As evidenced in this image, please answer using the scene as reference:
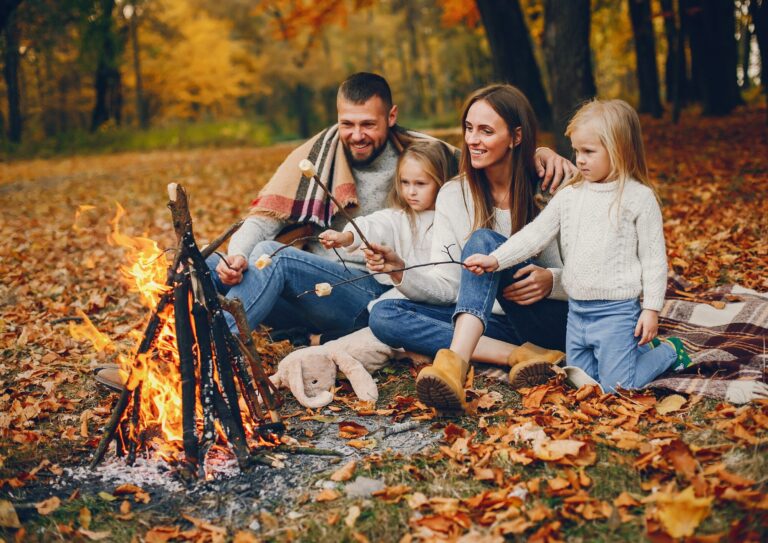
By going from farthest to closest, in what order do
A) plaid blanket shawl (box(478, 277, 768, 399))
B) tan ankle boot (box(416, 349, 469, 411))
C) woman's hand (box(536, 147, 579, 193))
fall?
woman's hand (box(536, 147, 579, 193)) → plaid blanket shawl (box(478, 277, 768, 399)) → tan ankle boot (box(416, 349, 469, 411))

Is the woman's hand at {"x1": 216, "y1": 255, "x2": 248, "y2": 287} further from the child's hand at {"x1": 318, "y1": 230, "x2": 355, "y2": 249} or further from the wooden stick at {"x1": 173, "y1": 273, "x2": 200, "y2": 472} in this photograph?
the wooden stick at {"x1": 173, "y1": 273, "x2": 200, "y2": 472}

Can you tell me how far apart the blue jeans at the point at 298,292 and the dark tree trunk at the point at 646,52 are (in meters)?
13.9

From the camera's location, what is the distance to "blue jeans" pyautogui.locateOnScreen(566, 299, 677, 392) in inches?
128

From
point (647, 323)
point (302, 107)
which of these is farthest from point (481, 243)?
point (302, 107)

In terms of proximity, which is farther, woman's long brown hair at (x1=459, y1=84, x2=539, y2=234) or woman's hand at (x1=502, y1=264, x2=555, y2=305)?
woman's long brown hair at (x1=459, y1=84, x2=539, y2=234)

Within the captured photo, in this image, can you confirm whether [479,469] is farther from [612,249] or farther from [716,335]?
[716,335]

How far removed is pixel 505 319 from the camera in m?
3.89

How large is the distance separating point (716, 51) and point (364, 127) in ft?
39.7

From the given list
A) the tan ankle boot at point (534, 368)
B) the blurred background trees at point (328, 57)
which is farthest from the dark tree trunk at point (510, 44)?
the tan ankle boot at point (534, 368)

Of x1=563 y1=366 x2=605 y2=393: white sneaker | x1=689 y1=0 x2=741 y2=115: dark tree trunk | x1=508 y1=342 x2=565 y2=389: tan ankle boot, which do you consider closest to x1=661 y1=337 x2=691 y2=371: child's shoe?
x1=563 y1=366 x2=605 y2=393: white sneaker

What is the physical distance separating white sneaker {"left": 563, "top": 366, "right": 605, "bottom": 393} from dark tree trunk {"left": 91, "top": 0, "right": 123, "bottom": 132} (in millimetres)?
18912

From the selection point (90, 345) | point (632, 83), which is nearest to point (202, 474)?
point (90, 345)

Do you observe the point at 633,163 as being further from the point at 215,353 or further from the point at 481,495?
the point at 215,353

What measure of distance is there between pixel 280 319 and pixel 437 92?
42.1 meters
